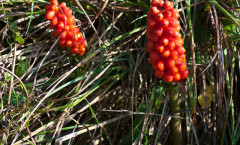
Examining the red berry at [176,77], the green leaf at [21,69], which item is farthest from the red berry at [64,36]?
the red berry at [176,77]

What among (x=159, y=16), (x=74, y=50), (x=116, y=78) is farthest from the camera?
(x=116, y=78)

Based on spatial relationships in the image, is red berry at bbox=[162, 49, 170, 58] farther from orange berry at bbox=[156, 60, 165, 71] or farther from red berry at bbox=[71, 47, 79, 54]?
red berry at bbox=[71, 47, 79, 54]

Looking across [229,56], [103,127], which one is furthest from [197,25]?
[103,127]

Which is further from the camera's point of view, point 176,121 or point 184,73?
point 176,121

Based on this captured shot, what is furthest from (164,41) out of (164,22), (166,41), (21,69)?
(21,69)

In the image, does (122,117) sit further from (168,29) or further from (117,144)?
(168,29)

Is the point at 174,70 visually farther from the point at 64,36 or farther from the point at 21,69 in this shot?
the point at 21,69
